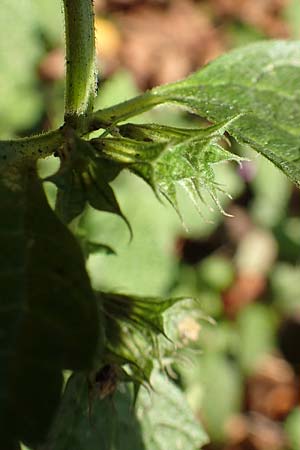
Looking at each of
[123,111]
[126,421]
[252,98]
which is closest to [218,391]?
[126,421]

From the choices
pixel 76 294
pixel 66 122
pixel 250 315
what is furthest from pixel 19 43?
pixel 76 294

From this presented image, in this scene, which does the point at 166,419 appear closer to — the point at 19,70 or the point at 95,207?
the point at 95,207

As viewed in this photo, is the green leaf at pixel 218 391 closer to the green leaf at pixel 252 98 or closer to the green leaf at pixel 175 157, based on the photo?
the green leaf at pixel 252 98

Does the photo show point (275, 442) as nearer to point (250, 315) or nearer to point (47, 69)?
point (250, 315)

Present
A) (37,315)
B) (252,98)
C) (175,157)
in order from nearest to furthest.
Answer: (37,315) → (175,157) → (252,98)

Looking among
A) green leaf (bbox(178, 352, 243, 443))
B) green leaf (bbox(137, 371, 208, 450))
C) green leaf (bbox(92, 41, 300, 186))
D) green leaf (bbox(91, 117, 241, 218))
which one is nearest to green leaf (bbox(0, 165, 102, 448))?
green leaf (bbox(91, 117, 241, 218))

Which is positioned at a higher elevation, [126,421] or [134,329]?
[134,329]
